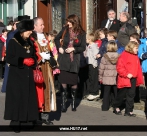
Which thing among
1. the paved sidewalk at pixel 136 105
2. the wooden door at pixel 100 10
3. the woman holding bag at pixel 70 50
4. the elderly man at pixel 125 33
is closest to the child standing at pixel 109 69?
the paved sidewalk at pixel 136 105

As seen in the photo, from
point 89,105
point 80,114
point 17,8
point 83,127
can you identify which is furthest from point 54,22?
point 83,127

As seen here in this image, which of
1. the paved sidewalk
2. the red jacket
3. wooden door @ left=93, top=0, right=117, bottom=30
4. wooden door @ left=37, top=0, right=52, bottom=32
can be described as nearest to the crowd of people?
the red jacket

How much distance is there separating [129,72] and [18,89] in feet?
8.56

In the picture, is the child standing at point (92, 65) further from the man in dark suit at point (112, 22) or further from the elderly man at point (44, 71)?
the elderly man at point (44, 71)

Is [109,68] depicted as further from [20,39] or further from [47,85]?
[20,39]

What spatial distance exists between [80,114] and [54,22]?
913 cm

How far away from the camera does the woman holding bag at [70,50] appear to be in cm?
1109

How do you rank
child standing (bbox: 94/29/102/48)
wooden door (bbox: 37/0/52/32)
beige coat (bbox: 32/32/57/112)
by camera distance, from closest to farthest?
1. beige coat (bbox: 32/32/57/112)
2. child standing (bbox: 94/29/102/48)
3. wooden door (bbox: 37/0/52/32)

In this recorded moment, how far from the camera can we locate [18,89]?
900 cm

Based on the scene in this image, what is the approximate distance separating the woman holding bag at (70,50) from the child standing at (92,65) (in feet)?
5.43

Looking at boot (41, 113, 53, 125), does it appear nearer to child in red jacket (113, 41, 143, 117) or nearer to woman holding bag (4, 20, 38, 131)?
woman holding bag (4, 20, 38, 131)

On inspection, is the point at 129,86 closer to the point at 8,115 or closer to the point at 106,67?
the point at 106,67

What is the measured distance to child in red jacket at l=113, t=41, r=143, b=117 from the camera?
34.6 ft

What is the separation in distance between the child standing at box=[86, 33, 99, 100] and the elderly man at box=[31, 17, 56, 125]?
312 cm
